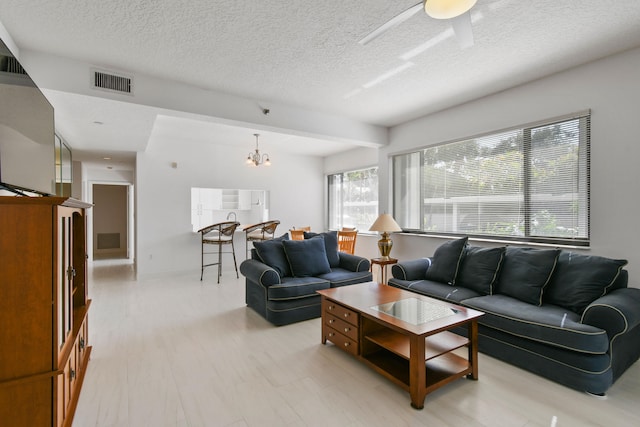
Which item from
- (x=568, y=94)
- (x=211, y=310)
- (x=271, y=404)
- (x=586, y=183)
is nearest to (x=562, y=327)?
(x=586, y=183)

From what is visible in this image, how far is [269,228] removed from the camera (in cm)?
606

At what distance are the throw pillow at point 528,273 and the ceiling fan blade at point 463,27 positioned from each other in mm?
1970

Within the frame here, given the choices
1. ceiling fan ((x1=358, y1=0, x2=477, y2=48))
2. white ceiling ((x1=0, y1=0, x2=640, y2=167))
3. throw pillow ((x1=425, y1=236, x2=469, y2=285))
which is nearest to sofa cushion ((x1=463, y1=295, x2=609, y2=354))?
throw pillow ((x1=425, y1=236, x2=469, y2=285))

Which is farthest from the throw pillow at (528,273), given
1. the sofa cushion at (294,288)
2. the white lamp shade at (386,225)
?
the sofa cushion at (294,288)

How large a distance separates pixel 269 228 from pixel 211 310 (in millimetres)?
2449

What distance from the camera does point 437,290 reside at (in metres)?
3.13

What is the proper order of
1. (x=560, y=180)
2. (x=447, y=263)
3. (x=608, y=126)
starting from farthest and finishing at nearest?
1. (x=447, y=263)
2. (x=560, y=180)
3. (x=608, y=126)

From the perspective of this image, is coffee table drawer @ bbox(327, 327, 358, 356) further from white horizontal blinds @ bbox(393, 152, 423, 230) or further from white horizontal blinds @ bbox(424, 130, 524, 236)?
white horizontal blinds @ bbox(393, 152, 423, 230)

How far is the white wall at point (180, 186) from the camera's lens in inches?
225

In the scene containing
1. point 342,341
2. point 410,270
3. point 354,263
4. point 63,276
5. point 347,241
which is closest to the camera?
point 63,276

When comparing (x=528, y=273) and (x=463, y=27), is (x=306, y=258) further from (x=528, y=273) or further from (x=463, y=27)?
(x=463, y=27)

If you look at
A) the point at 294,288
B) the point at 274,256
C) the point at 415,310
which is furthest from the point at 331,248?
the point at 415,310

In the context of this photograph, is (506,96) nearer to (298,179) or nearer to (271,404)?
(271,404)

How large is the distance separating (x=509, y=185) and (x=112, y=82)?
14.8ft
